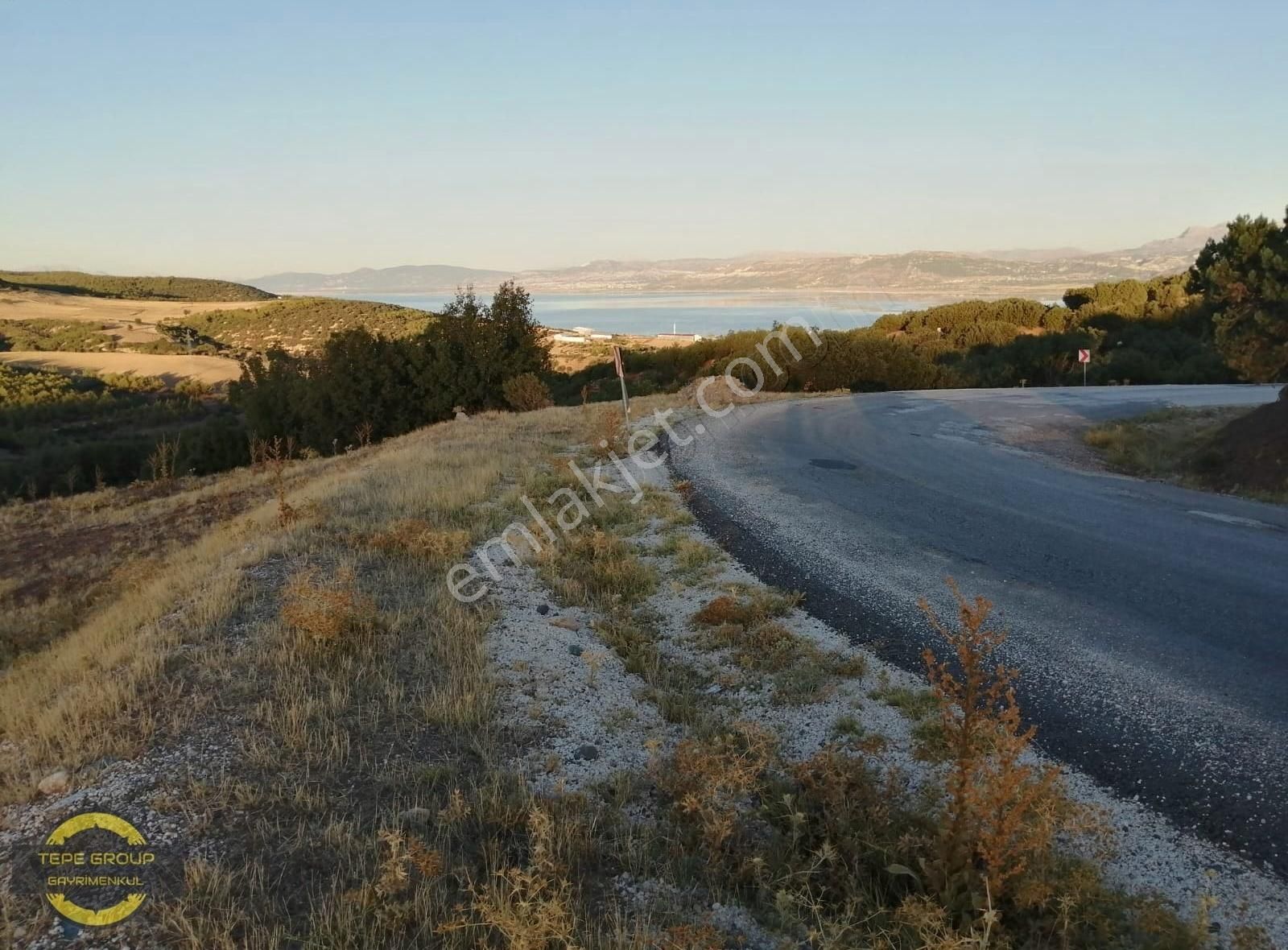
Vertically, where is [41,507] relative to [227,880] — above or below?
below

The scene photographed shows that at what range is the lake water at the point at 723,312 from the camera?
130 ft

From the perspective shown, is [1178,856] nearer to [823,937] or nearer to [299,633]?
[823,937]

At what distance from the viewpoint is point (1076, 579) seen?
23.1ft

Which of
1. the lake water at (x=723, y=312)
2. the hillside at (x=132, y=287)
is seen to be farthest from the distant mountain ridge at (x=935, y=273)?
the hillside at (x=132, y=287)

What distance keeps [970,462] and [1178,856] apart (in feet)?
32.2

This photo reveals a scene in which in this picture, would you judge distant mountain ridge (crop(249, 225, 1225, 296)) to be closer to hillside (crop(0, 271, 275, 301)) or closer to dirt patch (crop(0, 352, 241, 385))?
dirt patch (crop(0, 352, 241, 385))

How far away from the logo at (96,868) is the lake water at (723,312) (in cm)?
3232

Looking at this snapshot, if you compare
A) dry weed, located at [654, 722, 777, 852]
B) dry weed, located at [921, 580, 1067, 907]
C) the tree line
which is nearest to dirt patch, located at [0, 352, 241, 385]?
the tree line

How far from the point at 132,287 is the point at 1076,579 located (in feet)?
565

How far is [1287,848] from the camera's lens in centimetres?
344

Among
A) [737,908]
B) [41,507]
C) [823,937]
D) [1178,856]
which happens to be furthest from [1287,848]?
[41,507]

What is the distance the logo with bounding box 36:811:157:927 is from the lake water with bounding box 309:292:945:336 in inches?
1272
